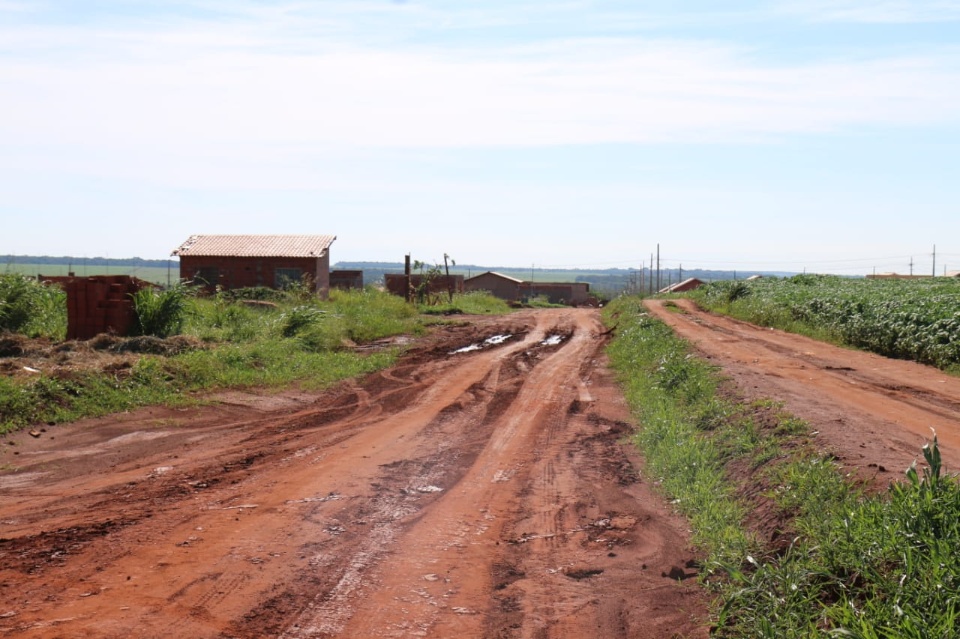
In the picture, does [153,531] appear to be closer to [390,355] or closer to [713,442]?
[713,442]

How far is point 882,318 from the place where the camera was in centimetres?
1962

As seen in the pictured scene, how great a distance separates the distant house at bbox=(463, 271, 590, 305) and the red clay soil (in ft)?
248

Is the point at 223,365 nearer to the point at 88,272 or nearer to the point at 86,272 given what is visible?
the point at 86,272

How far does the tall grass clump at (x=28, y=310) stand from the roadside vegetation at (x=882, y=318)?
717 inches

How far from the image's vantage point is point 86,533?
6.85 m

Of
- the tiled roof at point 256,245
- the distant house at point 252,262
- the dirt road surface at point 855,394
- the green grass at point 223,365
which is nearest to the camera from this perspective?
the dirt road surface at point 855,394

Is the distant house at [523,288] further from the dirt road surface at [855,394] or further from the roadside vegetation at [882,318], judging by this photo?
the dirt road surface at [855,394]

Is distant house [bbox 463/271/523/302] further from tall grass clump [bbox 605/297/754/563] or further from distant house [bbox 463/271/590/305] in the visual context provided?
tall grass clump [bbox 605/297/754/563]

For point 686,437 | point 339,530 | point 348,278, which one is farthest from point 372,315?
point 348,278

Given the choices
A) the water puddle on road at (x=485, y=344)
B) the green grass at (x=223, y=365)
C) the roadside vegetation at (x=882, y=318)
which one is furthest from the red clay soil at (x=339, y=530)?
the water puddle on road at (x=485, y=344)

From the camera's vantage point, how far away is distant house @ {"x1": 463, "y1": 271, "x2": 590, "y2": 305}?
90.4 metres

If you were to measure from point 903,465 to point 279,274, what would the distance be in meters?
36.1

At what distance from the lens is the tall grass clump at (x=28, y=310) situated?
65.4 ft

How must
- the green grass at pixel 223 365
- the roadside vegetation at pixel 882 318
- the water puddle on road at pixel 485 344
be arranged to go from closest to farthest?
1. the green grass at pixel 223 365
2. the roadside vegetation at pixel 882 318
3. the water puddle on road at pixel 485 344
